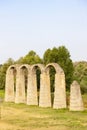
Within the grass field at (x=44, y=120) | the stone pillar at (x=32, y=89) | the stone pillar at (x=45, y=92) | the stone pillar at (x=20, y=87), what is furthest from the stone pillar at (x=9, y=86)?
the grass field at (x=44, y=120)

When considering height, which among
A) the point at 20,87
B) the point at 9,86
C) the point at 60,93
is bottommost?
the point at 60,93

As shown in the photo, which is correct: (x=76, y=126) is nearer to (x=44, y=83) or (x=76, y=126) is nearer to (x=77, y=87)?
(x=77, y=87)

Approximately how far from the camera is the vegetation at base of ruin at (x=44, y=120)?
26.3 m

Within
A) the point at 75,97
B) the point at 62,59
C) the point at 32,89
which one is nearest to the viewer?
the point at 75,97

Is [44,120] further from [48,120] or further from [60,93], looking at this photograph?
[60,93]

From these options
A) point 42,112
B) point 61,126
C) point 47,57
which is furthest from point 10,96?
point 61,126

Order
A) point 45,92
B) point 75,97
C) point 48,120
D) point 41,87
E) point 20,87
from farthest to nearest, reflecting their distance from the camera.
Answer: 1. point 20,87
2. point 41,87
3. point 45,92
4. point 75,97
5. point 48,120

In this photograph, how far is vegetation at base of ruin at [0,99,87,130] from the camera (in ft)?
86.4

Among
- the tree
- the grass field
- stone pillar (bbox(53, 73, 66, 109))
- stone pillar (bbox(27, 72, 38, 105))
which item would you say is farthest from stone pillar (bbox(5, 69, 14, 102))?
the tree

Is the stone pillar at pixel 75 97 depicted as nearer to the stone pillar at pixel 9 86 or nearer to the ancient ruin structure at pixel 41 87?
the ancient ruin structure at pixel 41 87

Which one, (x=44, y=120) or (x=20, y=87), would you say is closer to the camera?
(x=44, y=120)

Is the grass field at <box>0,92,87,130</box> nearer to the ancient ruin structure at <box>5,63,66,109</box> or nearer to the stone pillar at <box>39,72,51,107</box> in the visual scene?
the ancient ruin structure at <box>5,63,66,109</box>

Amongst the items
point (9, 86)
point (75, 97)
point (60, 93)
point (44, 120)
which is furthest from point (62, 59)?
point (44, 120)

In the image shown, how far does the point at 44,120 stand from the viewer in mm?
29812
